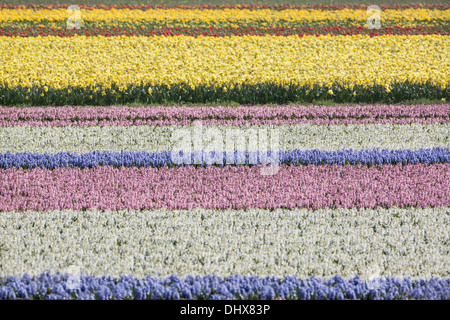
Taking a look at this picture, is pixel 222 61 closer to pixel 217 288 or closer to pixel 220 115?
pixel 220 115

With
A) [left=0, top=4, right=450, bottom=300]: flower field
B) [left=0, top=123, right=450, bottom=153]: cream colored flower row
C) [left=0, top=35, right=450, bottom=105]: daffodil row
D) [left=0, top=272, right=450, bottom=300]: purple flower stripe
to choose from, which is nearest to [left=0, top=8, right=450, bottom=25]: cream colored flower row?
[left=0, top=35, right=450, bottom=105]: daffodil row

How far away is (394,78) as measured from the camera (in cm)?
1362

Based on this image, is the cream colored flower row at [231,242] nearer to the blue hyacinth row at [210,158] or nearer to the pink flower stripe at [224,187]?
the pink flower stripe at [224,187]

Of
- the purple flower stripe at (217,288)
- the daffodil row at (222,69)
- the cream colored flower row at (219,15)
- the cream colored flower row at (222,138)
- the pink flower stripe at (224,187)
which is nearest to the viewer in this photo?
the purple flower stripe at (217,288)

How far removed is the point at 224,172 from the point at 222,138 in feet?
6.00

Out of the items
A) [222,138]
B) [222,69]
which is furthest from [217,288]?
[222,69]

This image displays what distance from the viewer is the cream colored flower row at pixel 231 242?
5219mm

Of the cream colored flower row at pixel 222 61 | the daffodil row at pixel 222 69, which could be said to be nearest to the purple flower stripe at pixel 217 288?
the daffodil row at pixel 222 69

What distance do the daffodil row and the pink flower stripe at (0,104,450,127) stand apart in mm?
921

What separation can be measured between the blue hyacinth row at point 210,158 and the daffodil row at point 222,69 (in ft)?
13.2

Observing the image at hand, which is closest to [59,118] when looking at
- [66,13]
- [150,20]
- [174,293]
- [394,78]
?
[174,293]

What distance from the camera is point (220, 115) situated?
11.1 m

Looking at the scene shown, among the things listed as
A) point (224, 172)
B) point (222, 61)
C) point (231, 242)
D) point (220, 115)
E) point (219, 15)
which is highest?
point (219, 15)
